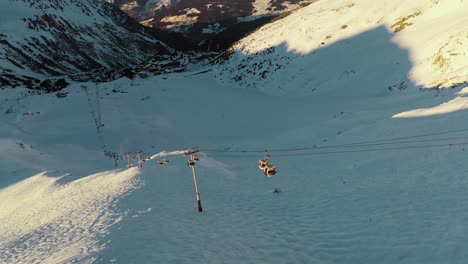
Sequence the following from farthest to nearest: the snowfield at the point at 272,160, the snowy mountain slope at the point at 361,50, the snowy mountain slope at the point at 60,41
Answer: the snowy mountain slope at the point at 60,41, the snowy mountain slope at the point at 361,50, the snowfield at the point at 272,160

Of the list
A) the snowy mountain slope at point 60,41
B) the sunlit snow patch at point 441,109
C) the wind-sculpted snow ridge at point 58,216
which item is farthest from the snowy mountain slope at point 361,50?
the snowy mountain slope at point 60,41

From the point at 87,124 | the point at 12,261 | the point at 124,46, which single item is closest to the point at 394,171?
the point at 12,261

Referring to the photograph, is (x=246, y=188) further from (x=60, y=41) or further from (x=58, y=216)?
(x=60, y=41)

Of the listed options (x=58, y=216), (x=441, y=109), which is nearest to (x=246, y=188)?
(x=58, y=216)

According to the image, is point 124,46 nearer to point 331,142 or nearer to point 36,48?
point 36,48

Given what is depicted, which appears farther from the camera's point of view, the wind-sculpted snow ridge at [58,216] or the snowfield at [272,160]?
the wind-sculpted snow ridge at [58,216]

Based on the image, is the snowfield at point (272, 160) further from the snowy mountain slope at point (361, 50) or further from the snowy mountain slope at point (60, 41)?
the snowy mountain slope at point (60, 41)

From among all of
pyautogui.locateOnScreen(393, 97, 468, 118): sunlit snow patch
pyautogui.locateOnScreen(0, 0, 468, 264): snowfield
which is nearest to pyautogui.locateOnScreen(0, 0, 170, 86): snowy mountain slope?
pyautogui.locateOnScreen(0, 0, 468, 264): snowfield

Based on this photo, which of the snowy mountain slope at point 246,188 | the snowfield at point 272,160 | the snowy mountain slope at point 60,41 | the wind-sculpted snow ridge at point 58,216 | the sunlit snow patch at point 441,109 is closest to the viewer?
the snowy mountain slope at point 246,188
